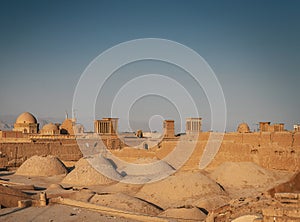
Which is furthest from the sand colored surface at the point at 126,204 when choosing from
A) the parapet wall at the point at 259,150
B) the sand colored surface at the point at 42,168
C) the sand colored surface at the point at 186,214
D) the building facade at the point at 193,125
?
the building facade at the point at 193,125

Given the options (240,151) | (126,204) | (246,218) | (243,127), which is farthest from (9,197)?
(243,127)

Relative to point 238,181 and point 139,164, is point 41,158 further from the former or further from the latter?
point 238,181

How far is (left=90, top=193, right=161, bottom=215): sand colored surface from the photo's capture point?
1304 centimetres

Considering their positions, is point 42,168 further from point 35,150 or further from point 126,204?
point 126,204

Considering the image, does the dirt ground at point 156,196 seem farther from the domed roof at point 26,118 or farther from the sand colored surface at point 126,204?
the domed roof at point 26,118

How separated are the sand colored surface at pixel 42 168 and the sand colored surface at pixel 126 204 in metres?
10.0

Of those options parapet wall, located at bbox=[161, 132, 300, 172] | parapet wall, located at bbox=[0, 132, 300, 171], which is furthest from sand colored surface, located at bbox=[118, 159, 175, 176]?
parapet wall, located at bbox=[161, 132, 300, 172]

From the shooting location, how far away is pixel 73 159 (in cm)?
3164

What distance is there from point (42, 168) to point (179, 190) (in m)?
11.3

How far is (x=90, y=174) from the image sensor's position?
2100 centimetres

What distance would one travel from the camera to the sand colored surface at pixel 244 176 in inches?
674

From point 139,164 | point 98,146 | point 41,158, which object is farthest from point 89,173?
point 98,146

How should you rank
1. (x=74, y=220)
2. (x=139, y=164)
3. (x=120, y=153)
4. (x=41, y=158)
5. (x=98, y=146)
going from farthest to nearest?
1. (x=98, y=146)
2. (x=120, y=153)
3. (x=41, y=158)
4. (x=139, y=164)
5. (x=74, y=220)

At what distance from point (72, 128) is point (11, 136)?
744 centimetres
